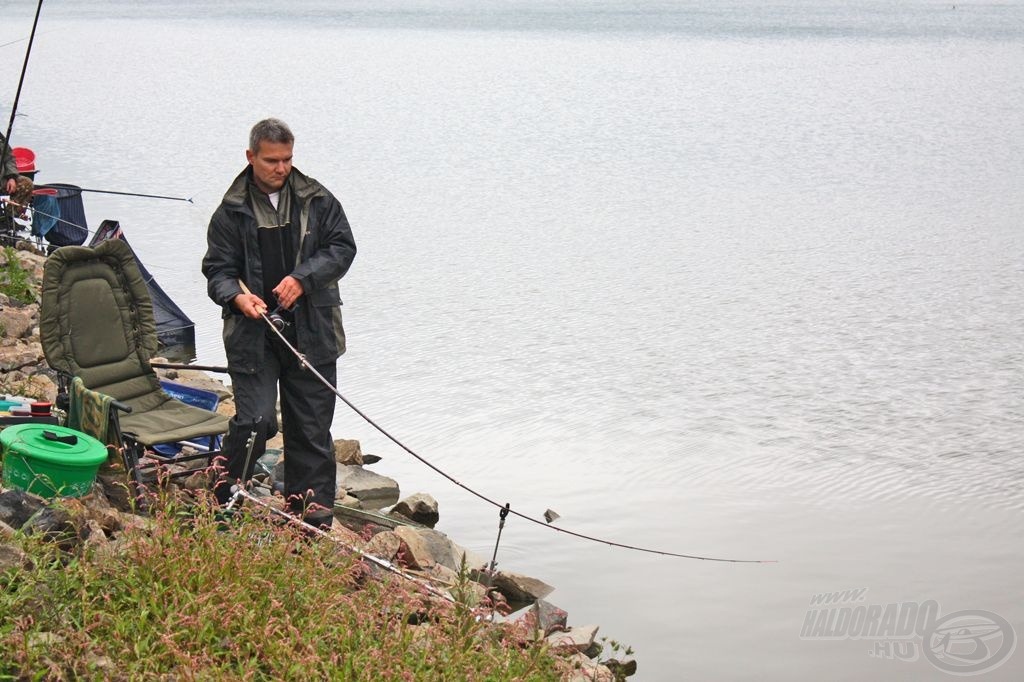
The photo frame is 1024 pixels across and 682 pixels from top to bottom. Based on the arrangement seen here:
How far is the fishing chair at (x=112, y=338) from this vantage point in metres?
5.57

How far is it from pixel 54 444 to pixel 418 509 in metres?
2.45

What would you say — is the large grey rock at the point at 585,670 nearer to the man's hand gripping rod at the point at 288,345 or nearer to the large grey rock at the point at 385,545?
the large grey rock at the point at 385,545

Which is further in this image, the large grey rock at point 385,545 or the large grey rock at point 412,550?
the large grey rock at point 412,550

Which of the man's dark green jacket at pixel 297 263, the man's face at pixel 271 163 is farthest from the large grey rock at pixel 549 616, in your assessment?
the man's face at pixel 271 163

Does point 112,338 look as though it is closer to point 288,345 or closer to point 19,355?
point 288,345

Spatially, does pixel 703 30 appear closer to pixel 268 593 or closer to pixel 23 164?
pixel 23 164

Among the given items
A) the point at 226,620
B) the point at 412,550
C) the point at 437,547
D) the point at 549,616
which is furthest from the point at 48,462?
the point at 549,616

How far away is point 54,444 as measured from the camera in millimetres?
4809

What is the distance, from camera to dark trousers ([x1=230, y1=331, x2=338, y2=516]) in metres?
4.93

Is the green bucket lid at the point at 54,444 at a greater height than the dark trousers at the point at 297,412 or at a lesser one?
lesser

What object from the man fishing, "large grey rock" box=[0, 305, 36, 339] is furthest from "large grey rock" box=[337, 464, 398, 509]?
"large grey rock" box=[0, 305, 36, 339]

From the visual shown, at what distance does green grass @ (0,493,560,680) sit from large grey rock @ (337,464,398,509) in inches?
98.4

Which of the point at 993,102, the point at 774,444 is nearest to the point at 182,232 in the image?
the point at 774,444

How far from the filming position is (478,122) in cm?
2467
